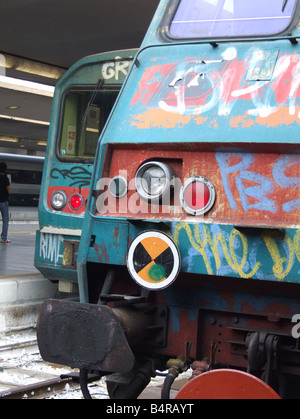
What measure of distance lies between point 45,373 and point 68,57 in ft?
35.9

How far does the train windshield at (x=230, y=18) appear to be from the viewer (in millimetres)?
4211

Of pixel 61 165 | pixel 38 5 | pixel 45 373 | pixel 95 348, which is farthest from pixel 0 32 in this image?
pixel 95 348

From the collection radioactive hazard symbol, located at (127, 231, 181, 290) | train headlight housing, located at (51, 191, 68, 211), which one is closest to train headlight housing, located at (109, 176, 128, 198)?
radioactive hazard symbol, located at (127, 231, 181, 290)

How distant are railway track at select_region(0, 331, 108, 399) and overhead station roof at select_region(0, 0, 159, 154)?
6.77 meters

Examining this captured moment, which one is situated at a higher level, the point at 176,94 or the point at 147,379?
the point at 176,94

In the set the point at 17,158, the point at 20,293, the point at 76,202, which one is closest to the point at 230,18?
the point at 76,202

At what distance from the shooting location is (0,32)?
1474 centimetres

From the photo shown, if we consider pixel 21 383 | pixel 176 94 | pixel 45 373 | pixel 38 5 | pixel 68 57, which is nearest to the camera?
pixel 176 94

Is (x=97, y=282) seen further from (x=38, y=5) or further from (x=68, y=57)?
(x=68, y=57)

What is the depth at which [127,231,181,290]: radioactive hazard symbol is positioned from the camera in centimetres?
364

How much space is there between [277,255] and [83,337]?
3.43 feet

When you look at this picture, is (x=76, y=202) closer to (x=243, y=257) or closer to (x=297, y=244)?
(x=243, y=257)

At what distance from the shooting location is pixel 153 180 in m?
3.88

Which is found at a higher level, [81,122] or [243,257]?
[81,122]
